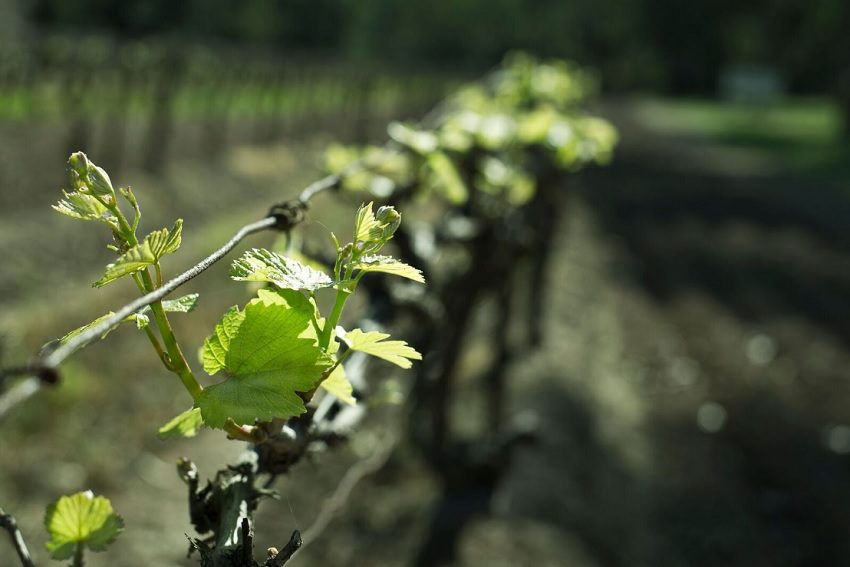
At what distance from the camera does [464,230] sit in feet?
11.5

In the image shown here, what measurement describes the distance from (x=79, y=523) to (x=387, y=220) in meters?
0.42

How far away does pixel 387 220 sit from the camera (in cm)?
104

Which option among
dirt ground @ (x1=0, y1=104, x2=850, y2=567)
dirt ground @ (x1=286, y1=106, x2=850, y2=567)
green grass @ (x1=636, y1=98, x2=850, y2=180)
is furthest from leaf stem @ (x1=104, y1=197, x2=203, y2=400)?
green grass @ (x1=636, y1=98, x2=850, y2=180)

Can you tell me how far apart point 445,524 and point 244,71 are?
1335cm

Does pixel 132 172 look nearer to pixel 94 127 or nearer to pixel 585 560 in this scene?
pixel 94 127

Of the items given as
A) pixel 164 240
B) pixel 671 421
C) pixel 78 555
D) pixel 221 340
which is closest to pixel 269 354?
pixel 221 340

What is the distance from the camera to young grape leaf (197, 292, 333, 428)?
40.3 inches

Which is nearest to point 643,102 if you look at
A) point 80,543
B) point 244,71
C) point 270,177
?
point 244,71

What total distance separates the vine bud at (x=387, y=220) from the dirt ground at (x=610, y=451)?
2.35 meters

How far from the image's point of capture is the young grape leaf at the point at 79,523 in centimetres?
94

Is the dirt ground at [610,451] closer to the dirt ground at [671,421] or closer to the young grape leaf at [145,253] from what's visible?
the dirt ground at [671,421]

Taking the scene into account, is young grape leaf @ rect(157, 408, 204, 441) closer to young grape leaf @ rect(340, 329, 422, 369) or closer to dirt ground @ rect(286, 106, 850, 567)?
young grape leaf @ rect(340, 329, 422, 369)

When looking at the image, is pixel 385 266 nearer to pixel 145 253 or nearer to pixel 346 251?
pixel 346 251

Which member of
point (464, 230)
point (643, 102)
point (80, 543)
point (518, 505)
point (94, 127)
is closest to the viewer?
point (80, 543)
